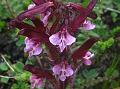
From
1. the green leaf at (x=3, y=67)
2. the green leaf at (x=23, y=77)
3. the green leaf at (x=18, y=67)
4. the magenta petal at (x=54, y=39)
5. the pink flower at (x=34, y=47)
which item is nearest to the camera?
the magenta petal at (x=54, y=39)

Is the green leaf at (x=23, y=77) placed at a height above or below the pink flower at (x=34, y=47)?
below

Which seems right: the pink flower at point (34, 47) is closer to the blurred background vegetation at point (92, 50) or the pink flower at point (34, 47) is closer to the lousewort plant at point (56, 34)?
the lousewort plant at point (56, 34)

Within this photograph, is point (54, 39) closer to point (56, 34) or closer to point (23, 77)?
point (56, 34)

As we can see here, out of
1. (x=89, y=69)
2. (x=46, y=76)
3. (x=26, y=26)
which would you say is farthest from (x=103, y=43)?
(x=26, y=26)

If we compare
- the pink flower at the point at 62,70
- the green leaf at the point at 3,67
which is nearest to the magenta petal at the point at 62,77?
the pink flower at the point at 62,70

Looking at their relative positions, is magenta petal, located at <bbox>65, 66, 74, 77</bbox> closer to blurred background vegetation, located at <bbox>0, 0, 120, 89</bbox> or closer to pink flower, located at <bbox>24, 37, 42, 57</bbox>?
pink flower, located at <bbox>24, 37, 42, 57</bbox>

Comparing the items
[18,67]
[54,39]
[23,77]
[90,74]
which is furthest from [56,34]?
[90,74]

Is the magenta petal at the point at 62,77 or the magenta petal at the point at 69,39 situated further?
the magenta petal at the point at 62,77
